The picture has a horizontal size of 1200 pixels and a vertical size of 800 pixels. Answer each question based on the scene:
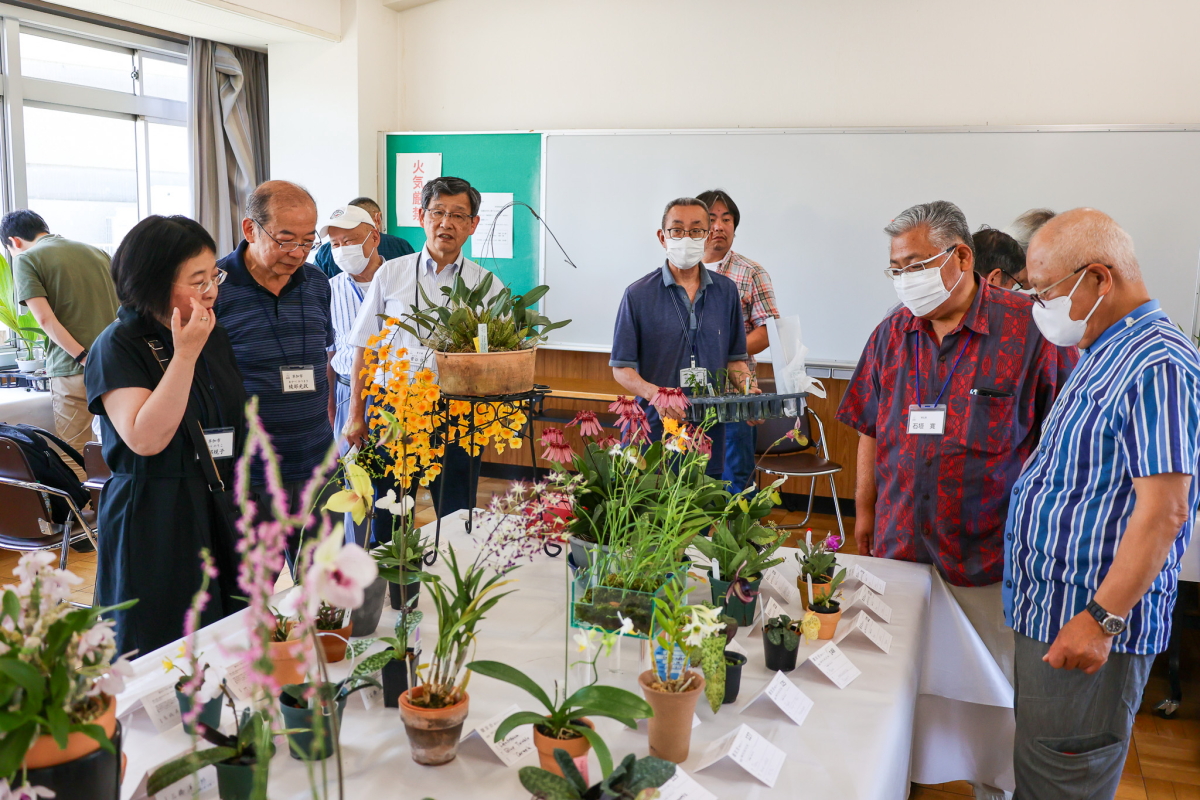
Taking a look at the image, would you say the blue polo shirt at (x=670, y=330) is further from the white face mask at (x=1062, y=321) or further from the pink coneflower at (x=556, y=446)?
the white face mask at (x=1062, y=321)

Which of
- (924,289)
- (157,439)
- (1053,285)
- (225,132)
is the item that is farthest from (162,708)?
(225,132)

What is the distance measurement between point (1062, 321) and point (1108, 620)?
57 centimetres

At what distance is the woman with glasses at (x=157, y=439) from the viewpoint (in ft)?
5.90

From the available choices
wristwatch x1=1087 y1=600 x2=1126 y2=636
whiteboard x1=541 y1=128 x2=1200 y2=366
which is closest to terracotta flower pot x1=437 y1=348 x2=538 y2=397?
wristwatch x1=1087 y1=600 x2=1126 y2=636

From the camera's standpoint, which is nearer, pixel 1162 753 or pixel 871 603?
pixel 871 603

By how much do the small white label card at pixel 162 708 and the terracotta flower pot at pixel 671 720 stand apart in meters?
0.70

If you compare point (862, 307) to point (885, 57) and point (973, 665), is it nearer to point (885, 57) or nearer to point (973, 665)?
point (885, 57)

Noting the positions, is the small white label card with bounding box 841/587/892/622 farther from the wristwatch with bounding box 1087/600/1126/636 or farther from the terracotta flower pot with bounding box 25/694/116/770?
the terracotta flower pot with bounding box 25/694/116/770

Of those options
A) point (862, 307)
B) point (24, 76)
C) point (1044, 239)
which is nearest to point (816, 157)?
point (862, 307)

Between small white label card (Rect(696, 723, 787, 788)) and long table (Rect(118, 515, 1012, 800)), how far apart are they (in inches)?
0.7

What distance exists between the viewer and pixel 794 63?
17.2 ft

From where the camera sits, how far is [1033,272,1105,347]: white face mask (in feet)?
5.52

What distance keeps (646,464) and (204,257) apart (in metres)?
1.09

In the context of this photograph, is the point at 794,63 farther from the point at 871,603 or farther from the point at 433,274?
the point at 871,603
